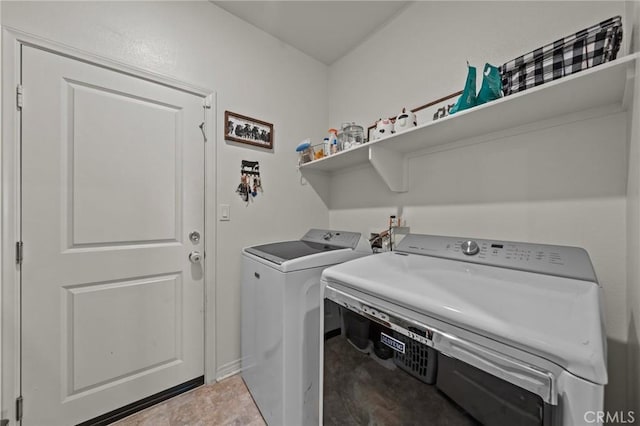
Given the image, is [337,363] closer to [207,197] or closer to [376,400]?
[376,400]

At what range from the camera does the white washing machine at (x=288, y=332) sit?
119 centimetres

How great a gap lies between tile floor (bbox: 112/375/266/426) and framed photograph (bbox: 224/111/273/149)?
179cm

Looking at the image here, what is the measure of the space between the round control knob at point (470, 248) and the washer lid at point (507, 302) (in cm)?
8

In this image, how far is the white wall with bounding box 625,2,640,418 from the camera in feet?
2.20

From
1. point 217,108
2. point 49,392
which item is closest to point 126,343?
point 49,392

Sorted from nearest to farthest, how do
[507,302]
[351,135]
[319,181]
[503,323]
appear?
[503,323]
[507,302]
[351,135]
[319,181]

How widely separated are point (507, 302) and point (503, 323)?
145 millimetres

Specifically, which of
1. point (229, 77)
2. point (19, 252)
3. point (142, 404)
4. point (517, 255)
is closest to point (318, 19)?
point (229, 77)

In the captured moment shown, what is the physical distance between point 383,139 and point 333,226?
108 centimetres

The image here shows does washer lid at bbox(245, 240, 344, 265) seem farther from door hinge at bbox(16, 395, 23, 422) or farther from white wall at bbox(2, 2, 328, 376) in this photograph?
door hinge at bbox(16, 395, 23, 422)

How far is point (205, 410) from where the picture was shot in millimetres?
1454

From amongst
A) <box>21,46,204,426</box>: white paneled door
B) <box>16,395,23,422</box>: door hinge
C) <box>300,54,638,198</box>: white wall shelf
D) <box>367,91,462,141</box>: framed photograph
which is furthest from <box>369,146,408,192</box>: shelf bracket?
<box>16,395,23,422</box>: door hinge

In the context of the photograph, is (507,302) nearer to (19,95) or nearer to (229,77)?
(229,77)

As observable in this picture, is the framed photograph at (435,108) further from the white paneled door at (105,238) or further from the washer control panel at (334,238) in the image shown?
the white paneled door at (105,238)
